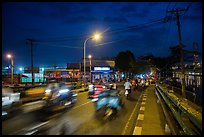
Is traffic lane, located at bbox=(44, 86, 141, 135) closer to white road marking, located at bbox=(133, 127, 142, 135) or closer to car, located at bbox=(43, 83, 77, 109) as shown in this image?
white road marking, located at bbox=(133, 127, 142, 135)

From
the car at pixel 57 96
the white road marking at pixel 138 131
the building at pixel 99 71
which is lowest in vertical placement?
the white road marking at pixel 138 131

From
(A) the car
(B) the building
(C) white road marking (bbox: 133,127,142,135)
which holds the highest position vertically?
(B) the building

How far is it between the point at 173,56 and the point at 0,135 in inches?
3470

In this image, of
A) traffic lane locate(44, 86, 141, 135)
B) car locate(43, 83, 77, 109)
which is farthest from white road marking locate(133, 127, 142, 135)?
car locate(43, 83, 77, 109)

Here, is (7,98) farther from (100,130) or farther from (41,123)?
(100,130)

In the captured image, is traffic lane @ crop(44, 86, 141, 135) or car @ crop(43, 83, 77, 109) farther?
car @ crop(43, 83, 77, 109)

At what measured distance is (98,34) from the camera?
102 feet

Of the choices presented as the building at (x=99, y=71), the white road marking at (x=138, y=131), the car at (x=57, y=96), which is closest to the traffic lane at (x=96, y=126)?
the white road marking at (x=138, y=131)

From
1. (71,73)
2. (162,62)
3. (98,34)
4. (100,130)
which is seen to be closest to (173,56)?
(162,62)

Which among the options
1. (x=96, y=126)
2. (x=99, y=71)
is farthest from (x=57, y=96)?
(x=99, y=71)

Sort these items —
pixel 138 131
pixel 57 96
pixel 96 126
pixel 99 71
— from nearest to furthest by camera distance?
pixel 138 131
pixel 96 126
pixel 57 96
pixel 99 71

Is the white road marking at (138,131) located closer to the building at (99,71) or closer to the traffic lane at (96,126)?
the traffic lane at (96,126)

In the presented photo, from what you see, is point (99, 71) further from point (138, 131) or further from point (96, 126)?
point (138, 131)

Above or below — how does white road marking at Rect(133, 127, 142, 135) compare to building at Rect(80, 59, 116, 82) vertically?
below
